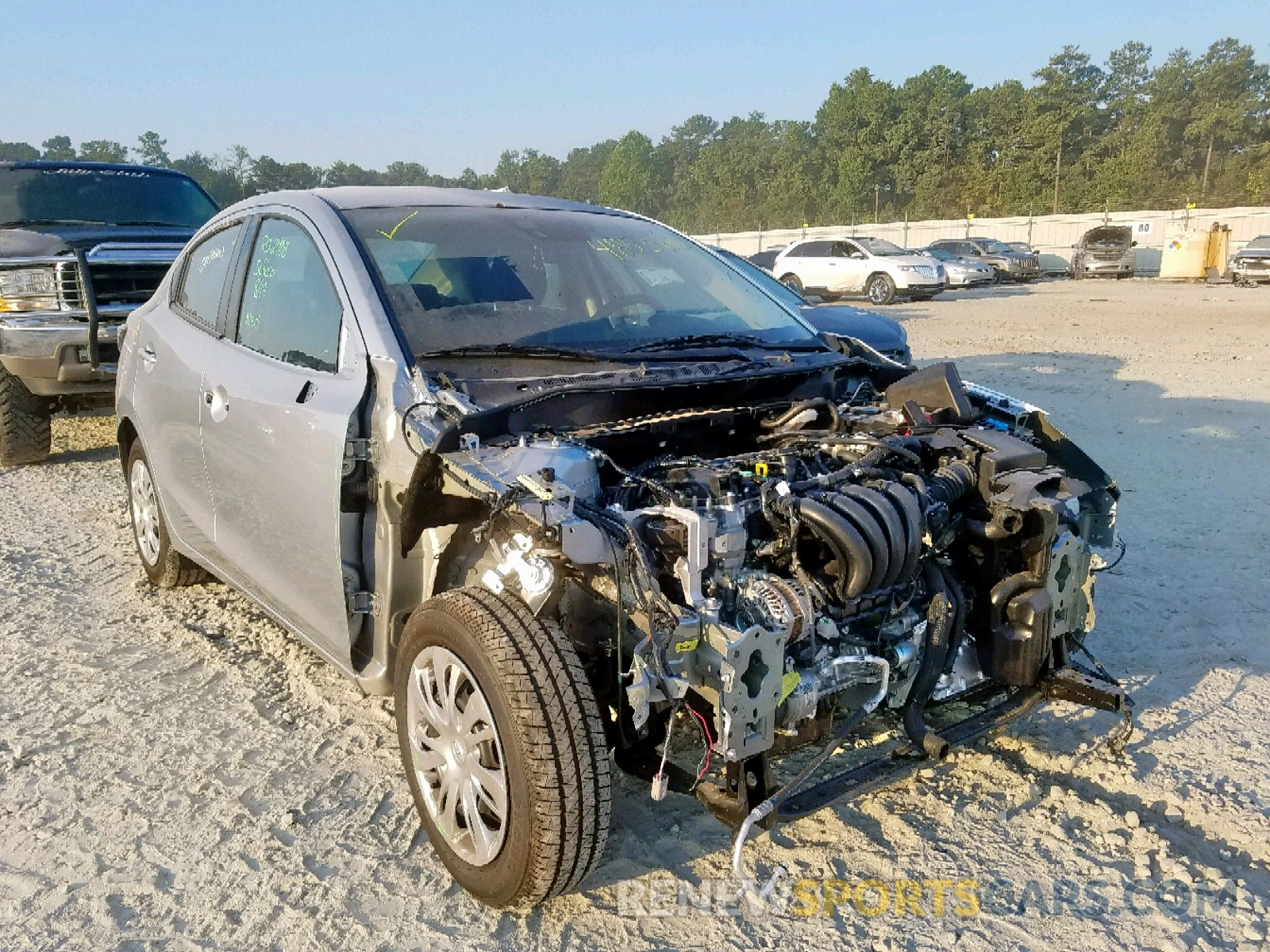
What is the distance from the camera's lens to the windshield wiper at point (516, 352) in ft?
10.6

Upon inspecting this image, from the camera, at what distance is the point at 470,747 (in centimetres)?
265

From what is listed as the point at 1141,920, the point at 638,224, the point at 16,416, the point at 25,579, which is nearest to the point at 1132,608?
the point at 1141,920

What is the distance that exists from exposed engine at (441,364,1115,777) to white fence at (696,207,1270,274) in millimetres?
32547

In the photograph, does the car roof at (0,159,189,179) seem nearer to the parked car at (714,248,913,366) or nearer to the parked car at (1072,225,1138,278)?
the parked car at (714,248,913,366)

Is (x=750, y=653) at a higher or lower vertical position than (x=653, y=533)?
lower

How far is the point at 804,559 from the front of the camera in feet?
9.18

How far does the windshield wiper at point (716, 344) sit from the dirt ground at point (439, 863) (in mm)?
1531

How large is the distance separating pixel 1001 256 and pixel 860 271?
395 inches

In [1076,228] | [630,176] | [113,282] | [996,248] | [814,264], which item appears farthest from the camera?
[630,176]

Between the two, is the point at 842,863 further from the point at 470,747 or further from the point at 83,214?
the point at 83,214

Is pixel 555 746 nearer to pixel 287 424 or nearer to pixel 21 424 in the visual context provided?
pixel 287 424

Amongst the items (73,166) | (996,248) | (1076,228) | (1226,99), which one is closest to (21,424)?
(73,166)

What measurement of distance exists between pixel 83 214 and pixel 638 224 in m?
6.34

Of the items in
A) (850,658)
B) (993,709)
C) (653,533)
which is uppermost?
(653,533)
